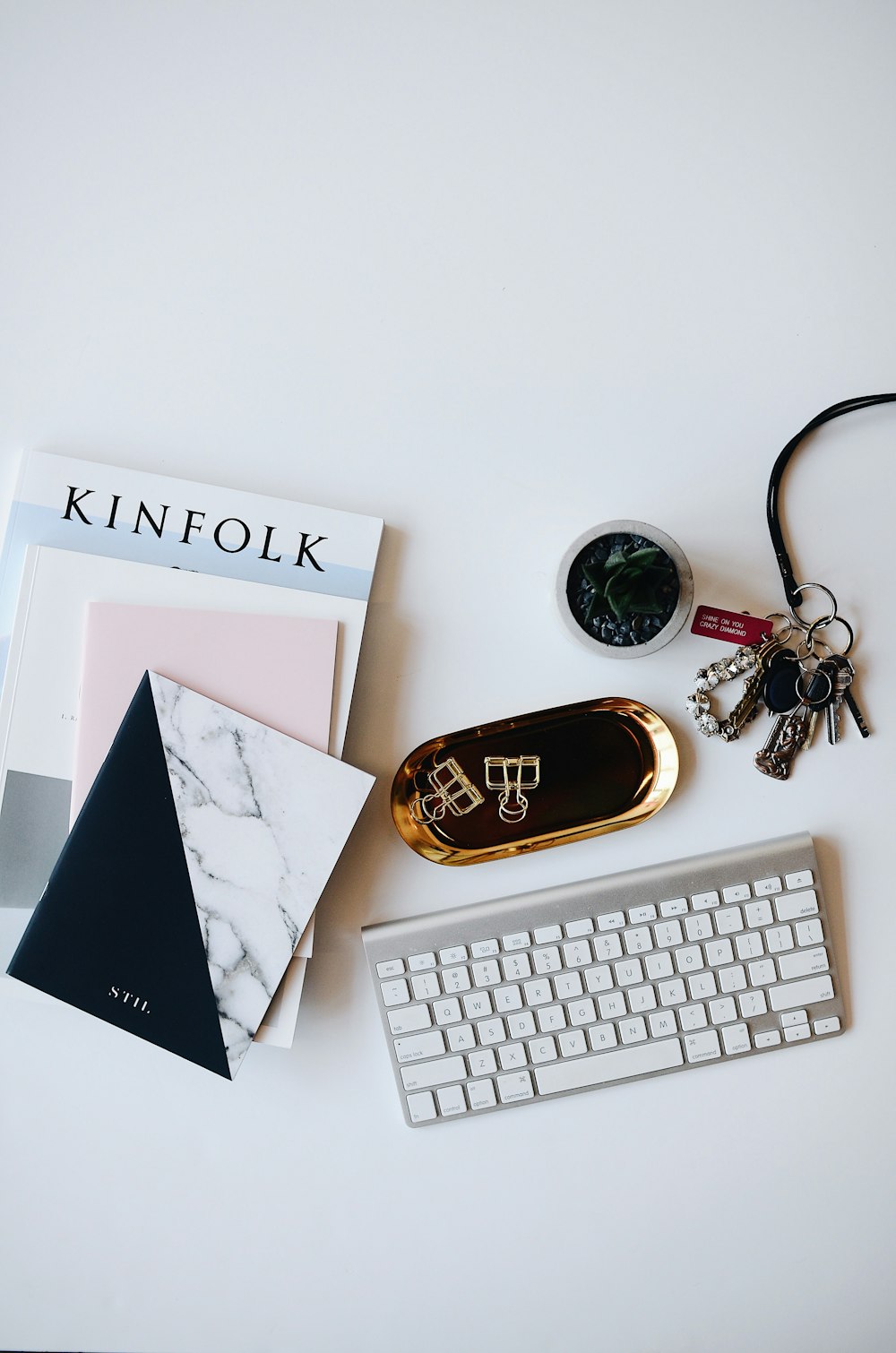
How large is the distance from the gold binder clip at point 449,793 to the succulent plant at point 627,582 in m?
0.18

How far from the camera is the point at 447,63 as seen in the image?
80 cm

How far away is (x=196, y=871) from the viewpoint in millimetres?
767

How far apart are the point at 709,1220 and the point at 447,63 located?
1.09m

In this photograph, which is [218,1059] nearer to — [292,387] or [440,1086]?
[440,1086]

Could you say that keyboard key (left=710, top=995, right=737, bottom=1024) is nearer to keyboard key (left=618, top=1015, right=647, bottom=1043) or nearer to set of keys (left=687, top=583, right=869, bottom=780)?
keyboard key (left=618, top=1015, right=647, bottom=1043)

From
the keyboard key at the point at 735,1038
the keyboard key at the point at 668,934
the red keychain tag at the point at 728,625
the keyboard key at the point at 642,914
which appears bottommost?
the keyboard key at the point at 735,1038

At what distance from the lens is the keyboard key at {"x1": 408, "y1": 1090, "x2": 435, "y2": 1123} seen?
0.80 m

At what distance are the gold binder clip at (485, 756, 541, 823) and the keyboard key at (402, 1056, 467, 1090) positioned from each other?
0.74 ft

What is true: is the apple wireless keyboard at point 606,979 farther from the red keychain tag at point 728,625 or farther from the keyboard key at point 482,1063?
the red keychain tag at point 728,625

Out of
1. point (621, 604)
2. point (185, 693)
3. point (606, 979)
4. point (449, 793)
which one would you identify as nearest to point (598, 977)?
point (606, 979)

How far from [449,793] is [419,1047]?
0.76 feet

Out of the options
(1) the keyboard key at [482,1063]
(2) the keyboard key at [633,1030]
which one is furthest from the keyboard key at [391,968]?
(2) the keyboard key at [633,1030]

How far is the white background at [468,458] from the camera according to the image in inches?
31.3

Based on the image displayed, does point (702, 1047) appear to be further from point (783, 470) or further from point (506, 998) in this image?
point (783, 470)
